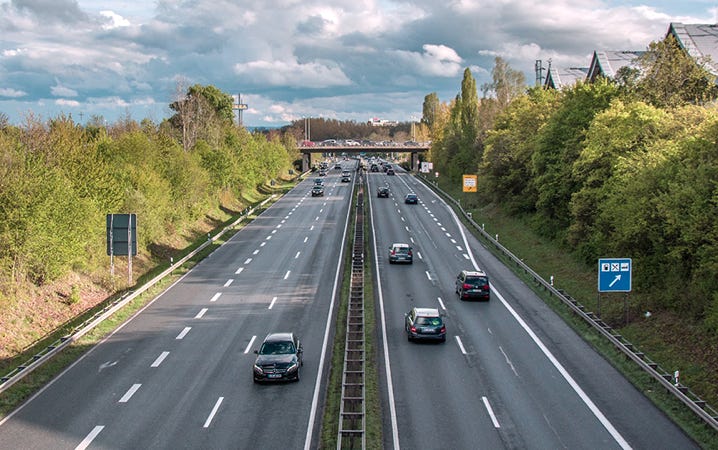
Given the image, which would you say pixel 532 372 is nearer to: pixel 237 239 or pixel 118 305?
pixel 118 305

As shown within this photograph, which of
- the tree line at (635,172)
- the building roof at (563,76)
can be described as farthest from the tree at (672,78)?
the building roof at (563,76)

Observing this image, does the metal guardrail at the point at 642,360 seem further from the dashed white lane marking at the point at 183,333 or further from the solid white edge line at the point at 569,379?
the dashed white lane marking at the point at 183,333

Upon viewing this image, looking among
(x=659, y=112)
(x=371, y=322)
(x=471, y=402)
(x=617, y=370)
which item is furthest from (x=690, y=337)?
(x=659, y=112)

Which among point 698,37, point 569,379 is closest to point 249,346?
point 569,379

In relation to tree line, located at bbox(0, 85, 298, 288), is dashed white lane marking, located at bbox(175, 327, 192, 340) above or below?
below

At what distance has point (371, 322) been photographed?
33594mm

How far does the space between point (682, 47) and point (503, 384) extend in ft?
151

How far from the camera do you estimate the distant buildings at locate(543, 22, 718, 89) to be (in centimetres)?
5997

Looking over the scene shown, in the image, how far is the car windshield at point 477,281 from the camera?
3828cm

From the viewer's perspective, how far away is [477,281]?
126ft

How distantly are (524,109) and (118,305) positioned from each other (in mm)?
47857

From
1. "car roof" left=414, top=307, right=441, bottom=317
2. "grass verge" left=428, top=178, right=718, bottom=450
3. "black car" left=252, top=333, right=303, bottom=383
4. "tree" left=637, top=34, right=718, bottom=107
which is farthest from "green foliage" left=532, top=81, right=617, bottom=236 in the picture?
"black car" left=252, top=333, right=303, bottom=383

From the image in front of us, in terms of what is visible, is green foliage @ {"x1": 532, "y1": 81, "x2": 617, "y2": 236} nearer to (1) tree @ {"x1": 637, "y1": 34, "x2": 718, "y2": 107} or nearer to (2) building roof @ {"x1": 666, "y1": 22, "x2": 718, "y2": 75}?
(1) tree @ {"x1": 637, "y1": 34, "x2": 718, "y2": 107}

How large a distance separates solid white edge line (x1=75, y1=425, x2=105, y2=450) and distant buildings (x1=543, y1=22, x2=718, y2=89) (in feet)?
146
